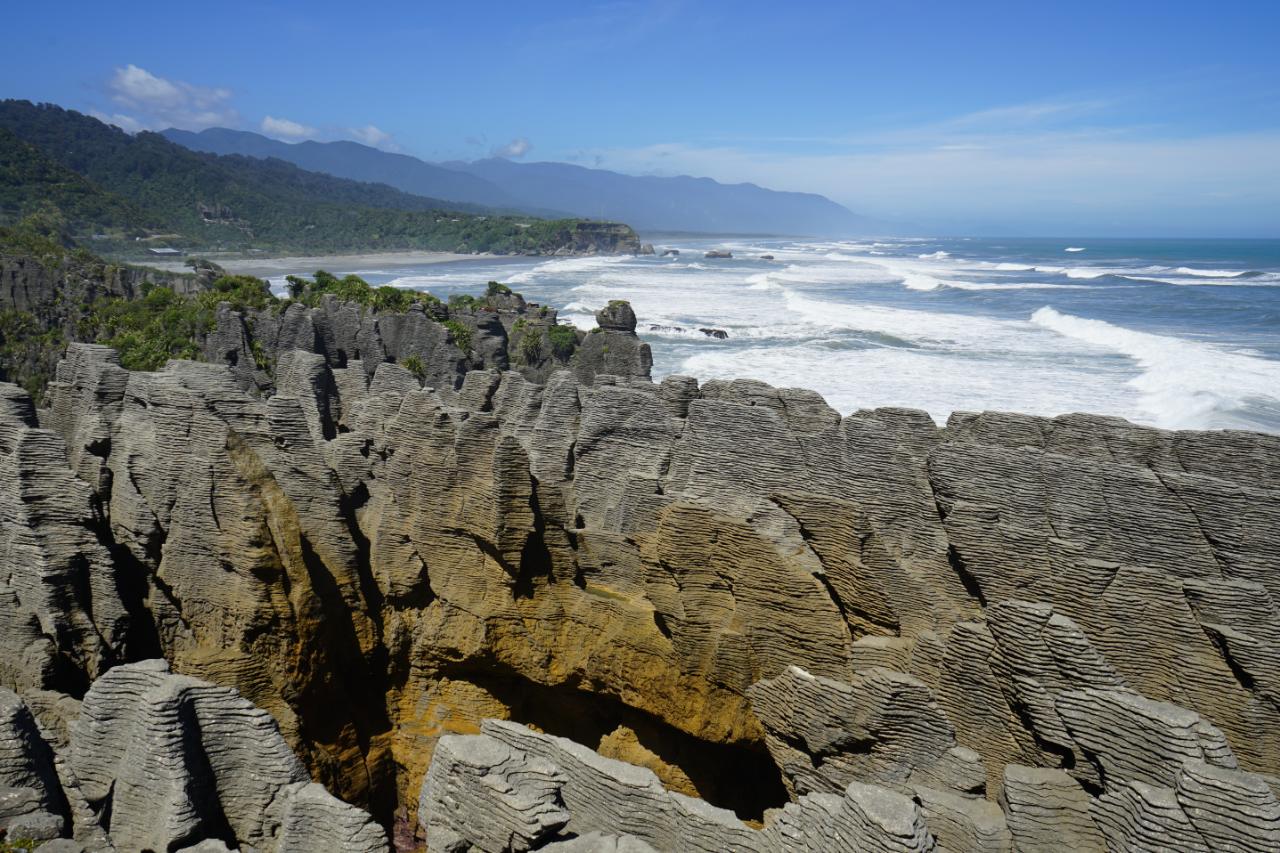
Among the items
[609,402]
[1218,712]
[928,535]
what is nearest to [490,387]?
[609,402]

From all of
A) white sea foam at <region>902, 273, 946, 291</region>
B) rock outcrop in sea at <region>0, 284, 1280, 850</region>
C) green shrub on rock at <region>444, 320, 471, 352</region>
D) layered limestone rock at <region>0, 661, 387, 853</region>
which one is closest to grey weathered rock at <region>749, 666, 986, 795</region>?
rock outcrop in sea at <region>0, 284, 1280, 850</region>

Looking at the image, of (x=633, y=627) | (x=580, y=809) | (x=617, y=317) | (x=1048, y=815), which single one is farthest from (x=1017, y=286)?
(x=580, y=809)

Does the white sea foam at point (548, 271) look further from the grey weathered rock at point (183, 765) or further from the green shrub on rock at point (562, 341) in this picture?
the grey weathered rock at point (183, 765)

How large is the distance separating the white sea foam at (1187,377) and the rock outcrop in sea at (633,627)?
76.9ft

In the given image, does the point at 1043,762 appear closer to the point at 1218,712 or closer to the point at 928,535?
the point at 1218,712

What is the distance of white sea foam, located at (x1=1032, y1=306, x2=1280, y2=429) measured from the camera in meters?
27.8

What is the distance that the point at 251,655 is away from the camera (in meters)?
7.08

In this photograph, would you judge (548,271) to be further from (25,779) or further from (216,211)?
(25,779)

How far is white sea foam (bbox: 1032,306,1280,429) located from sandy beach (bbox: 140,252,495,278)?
7119 cm

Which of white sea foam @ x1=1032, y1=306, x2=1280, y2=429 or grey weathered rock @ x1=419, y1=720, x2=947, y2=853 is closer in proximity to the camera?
grey weathered rock @ x1=419, y1=720, x2=947, y2=853

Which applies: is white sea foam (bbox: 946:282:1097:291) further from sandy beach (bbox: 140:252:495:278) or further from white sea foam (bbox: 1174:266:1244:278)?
sandy beach (bbox: 140:252:495:278)

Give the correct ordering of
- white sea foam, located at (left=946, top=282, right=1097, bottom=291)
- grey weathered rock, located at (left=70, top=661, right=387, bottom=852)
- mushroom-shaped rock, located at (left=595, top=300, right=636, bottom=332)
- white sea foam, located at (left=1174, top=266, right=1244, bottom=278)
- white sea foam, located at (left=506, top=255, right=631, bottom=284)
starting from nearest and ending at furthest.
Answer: grey weathered rock, located at (left=70, top=661, right=387, bottom=852) < mushroom-shaped rock, located at (left=595, top=300, right=636, bottom=332) < white sea foam, located at (left=946, top=282, right=1097, bottom=291) < white sea foam, located at (left=1174, top=266, right=1244, bottom=278) < white sea foam, located at (left=506, top=255, right=631, bottom=284)

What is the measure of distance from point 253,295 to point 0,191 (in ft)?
227

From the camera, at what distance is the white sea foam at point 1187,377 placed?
91.3 ft
